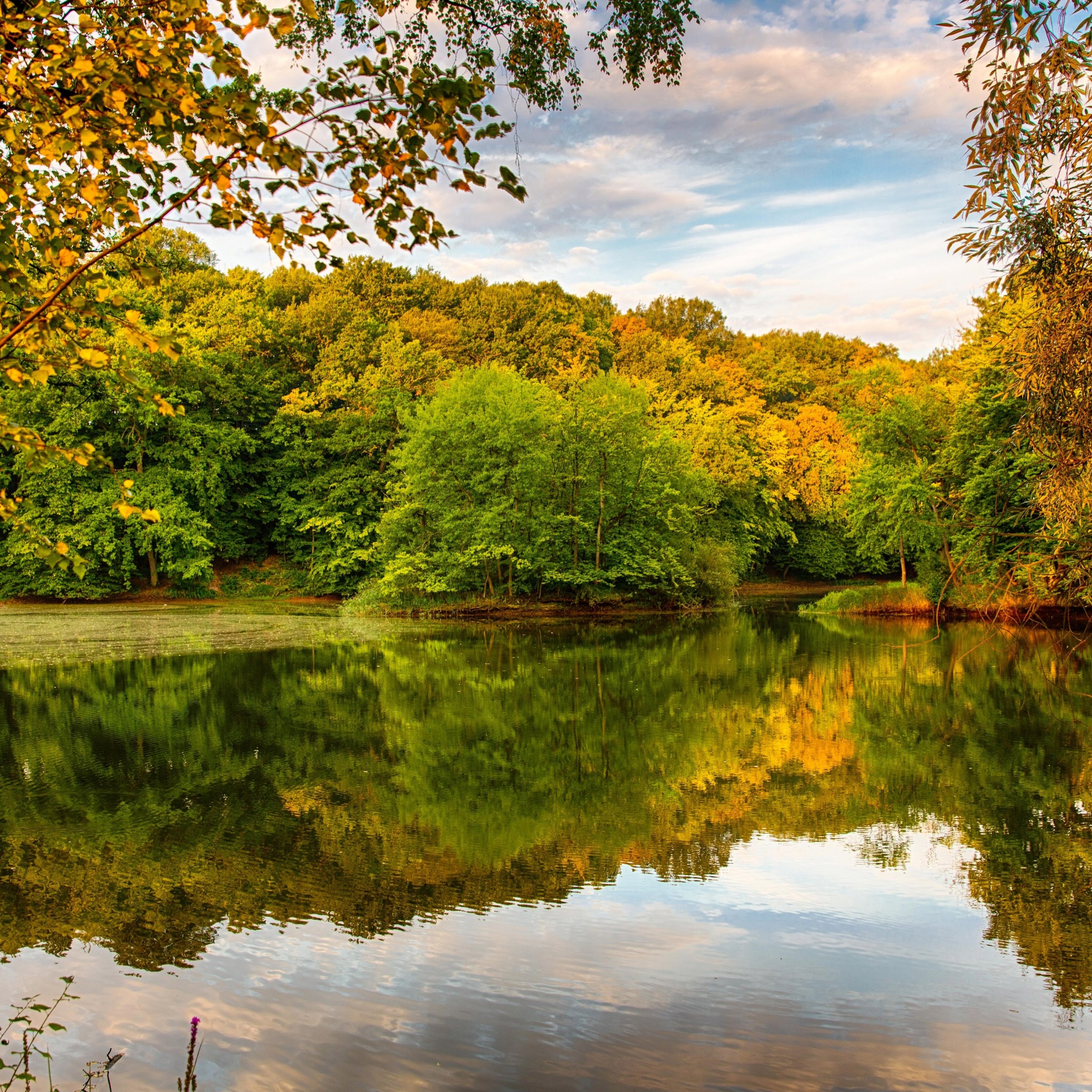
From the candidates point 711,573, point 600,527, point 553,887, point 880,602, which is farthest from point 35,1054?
point 880,602

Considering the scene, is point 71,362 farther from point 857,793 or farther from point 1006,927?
point 857,793

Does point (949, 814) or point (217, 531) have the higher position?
point (217, 531)

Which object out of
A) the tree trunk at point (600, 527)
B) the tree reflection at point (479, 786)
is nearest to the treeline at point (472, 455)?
the tree trunk at point (600, 527)

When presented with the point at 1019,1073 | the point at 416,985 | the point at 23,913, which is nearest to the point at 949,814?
the point at 1019,1073

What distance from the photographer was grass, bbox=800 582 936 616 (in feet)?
95.0

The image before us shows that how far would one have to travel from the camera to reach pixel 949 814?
8336 mm

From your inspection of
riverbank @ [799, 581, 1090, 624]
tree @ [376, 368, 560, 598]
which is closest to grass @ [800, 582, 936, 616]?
riverbank @ [799, 581, 1090, 624]

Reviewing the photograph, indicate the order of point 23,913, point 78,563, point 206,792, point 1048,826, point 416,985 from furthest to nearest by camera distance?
point 206,792 → point 1048,826 → point 23,913 → point 416,985 → point 78,563

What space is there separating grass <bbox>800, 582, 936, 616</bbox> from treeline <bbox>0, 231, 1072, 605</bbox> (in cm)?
106

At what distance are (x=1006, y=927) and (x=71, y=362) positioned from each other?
20.2ft

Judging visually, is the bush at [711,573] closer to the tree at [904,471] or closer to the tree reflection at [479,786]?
the tree at [904,471]

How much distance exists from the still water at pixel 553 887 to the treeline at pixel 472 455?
1018 centimetres

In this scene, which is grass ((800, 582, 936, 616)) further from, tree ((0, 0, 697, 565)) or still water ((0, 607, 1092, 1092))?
tree ((0, 0, 697, 565))

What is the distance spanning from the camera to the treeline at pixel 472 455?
2884 cm
